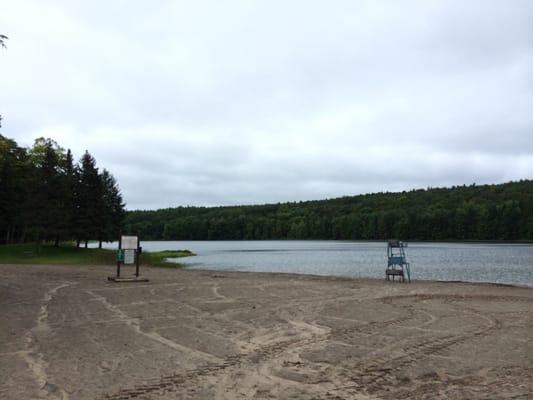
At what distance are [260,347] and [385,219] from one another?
135 meters

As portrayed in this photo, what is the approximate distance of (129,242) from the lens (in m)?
22.0

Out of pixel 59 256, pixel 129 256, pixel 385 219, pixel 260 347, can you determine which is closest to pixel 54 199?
pixel 59 256

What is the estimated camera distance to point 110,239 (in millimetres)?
55688

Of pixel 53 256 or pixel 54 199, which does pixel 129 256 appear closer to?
pixel 53 256

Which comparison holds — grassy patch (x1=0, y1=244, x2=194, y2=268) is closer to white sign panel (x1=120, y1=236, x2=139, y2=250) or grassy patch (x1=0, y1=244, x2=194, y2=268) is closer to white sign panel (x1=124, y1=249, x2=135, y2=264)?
white sign panel (x1=124, y1=249, x2=135, y2=264)

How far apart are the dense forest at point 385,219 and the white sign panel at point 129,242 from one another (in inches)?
3196

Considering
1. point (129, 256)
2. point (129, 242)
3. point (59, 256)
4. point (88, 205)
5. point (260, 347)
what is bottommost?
point (59, 256)

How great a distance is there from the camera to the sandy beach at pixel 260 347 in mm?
6078

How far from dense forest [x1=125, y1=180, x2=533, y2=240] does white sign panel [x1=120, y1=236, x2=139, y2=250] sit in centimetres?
8117

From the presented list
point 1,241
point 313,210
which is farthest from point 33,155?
point 313,210

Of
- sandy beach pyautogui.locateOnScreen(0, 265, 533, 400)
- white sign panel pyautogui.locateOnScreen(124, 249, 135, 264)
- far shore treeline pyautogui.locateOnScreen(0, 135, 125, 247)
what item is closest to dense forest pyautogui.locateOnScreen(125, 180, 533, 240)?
far shore treeline pyautogui.locateOnScreen(0, 135, 125, 247)

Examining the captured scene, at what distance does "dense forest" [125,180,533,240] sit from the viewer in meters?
121

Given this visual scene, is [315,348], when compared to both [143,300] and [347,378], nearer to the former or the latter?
[347,378]

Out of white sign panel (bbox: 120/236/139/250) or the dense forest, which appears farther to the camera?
the dense forest
